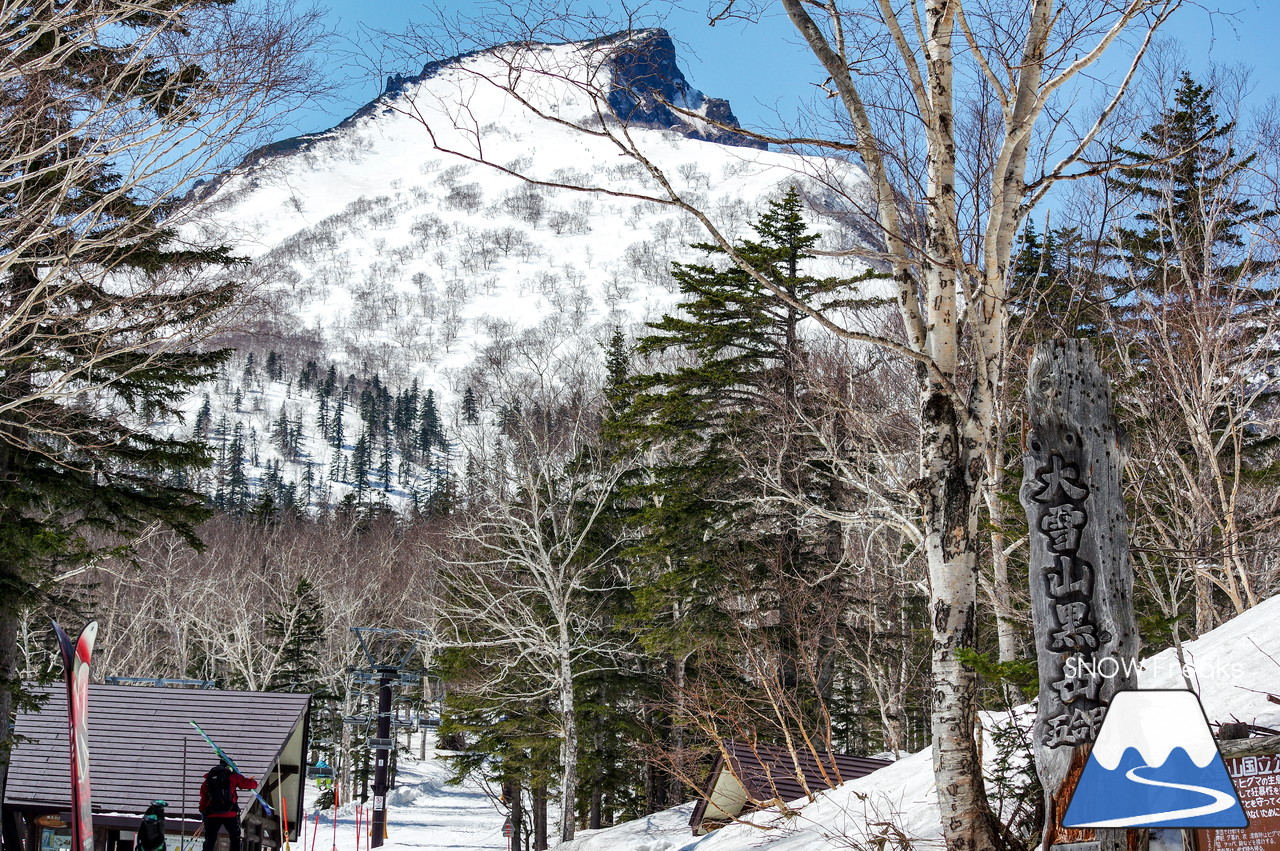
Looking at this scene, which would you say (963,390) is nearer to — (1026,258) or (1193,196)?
(1193,196)

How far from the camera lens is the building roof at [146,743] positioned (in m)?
15.9

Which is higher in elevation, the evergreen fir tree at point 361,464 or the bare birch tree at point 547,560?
the evergreen fir tree at point 361,464

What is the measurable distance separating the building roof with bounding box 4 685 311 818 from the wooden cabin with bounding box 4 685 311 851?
0.02 meters

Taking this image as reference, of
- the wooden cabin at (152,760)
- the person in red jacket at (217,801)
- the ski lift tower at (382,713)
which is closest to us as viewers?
the person in red jacket at (217,801)

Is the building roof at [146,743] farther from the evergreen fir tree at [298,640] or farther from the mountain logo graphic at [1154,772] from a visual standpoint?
the mountain logo graphic at [1154,772]

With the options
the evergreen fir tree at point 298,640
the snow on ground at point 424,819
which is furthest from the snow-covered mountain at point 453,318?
the snow on ground at point 424,819

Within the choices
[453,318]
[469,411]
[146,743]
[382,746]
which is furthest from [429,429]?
[146,743]

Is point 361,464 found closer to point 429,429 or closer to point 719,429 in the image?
point 429,429

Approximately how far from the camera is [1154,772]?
2662 mm

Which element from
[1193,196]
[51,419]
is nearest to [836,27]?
[1193,196]

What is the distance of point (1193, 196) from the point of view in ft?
37.6

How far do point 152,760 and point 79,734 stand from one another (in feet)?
36.9

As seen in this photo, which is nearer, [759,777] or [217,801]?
[759,777]

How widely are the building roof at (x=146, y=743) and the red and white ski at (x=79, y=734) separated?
9124mm
